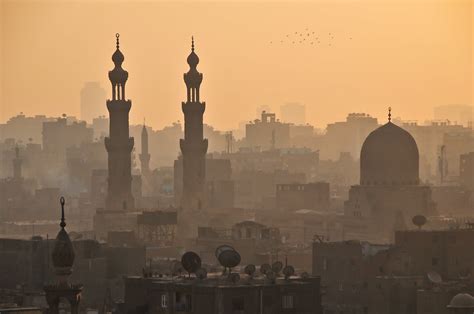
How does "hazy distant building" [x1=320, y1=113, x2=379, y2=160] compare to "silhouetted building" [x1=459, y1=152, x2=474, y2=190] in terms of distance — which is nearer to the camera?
"silhouetted building" [x1=459, y1=152, x2=474, y2=190]

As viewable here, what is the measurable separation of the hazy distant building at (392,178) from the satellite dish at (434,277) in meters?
25.8

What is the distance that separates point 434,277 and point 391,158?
2792cm

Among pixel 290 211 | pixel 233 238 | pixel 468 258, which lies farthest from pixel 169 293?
pixel 290 211

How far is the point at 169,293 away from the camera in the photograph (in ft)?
159

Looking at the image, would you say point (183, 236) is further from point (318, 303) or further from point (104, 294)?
point (318, 303)

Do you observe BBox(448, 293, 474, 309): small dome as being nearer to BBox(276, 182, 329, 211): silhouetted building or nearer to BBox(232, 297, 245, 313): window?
BBox(232, 297, 245, 313): window

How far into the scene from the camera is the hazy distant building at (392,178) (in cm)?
8750

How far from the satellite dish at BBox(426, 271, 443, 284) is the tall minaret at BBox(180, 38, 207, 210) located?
35.7 meters

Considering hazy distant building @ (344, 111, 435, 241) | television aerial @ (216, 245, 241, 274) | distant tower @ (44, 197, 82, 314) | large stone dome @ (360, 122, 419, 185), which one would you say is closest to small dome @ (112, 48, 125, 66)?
hazy distant building @ (344, 111, 435, 241)

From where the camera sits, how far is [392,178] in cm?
8806

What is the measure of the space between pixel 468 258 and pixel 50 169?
4031 inches

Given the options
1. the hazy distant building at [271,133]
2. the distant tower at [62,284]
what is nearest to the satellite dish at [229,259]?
the distant tower at [62,284]

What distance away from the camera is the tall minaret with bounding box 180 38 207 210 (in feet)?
316

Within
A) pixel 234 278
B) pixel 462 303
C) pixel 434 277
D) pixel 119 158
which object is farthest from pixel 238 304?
pixel 119 158
